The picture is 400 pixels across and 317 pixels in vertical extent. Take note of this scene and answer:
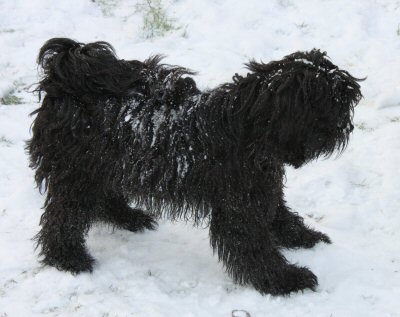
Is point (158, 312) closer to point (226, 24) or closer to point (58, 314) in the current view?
point (58, 314)

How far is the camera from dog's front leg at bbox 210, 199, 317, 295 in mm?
3369

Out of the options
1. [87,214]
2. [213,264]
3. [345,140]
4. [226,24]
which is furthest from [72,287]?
[226,24]

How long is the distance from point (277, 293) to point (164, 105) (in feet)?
4.78

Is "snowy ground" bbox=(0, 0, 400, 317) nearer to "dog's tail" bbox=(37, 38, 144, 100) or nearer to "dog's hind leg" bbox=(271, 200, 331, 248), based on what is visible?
"dog's hind leg" bbox=(271, 200, 331, 248)

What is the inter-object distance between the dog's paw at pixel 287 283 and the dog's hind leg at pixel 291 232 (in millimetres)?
385

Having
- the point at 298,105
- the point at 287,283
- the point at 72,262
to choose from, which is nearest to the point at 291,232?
the point at 287,283

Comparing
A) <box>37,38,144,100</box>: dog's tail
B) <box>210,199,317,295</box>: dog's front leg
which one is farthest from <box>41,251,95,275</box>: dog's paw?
<box>37,38,144,100</box>: dog's tail

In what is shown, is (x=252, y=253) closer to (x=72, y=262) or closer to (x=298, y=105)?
(x=298, y=105)

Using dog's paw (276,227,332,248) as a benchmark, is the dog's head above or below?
above

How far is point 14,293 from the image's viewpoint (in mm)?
3539

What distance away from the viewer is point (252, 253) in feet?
11.4

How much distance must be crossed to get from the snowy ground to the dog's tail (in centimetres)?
131

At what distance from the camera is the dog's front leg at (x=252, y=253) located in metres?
3.37

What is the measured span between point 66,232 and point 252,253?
51.0 inches
